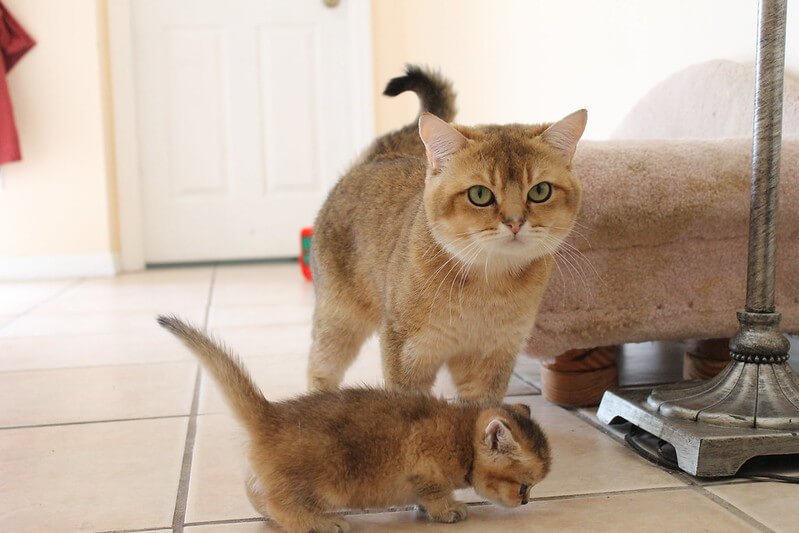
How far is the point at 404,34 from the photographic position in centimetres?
503

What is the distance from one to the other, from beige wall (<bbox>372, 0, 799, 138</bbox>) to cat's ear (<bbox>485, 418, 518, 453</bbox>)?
1240 mm

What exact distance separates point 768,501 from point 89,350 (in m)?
2.03

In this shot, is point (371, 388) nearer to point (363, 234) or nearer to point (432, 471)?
point (432, 471)

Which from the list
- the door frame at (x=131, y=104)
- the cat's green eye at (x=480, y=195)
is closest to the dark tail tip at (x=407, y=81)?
the cat's green eye at (x=480, y=195)

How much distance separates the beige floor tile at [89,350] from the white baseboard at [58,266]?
192cm

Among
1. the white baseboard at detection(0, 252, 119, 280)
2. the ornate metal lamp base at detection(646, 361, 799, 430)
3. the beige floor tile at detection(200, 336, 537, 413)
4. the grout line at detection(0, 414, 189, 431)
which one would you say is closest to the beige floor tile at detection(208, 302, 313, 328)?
the beige floor tile at detection(200, 336, 537, 413)

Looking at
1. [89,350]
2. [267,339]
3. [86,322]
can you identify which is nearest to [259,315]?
[267,339]

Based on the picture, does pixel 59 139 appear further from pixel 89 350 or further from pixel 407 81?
pixel 407 81

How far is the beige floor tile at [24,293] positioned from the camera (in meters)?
3.62

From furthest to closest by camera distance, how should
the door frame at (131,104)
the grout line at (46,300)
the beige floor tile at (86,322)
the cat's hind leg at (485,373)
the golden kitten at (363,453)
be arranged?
the door frame at (131,104)
the grout line at (46,300)
the beige floor tile at (86,322)
the cat's hind leg at (485,373)
the golden kitten at (363,453)

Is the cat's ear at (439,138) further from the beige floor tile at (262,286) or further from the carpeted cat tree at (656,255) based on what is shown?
the beige floor tile at (262,286)

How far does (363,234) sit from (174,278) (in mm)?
2917

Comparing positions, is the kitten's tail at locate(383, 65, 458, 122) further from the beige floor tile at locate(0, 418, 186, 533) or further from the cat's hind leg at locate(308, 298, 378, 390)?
the beige floor tile at locate(0, 418, 186, 533)

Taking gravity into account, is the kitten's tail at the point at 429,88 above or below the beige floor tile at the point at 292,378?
above
